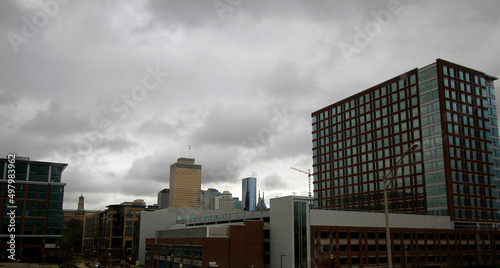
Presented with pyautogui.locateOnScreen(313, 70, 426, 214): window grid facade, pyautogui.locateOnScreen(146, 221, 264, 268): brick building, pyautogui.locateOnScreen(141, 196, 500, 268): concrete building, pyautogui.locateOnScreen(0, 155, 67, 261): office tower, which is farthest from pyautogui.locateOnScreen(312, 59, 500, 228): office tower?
pyautogui.locateOnScreen(0, 155, 67, 261): office tower

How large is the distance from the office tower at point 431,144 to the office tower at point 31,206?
298 ft

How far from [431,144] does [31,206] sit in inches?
4398

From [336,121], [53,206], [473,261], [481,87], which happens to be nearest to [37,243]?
[53,206]

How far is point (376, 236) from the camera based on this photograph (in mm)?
85750

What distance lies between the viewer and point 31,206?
381 feet

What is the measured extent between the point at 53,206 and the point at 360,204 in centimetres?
9282

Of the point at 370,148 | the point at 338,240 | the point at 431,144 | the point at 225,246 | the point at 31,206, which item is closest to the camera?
the point at 225,246

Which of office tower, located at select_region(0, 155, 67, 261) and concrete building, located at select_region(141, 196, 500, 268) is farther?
office tower, located at select_region(0, 155, 67, 261)

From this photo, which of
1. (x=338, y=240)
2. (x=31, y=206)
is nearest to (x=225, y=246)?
(x=338, y=240)

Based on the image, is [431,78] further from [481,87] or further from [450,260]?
[450,260]

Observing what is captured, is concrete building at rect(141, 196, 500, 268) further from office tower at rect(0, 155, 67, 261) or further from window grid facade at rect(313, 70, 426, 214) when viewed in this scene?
office tower at rect(0, 155, 67, 261)

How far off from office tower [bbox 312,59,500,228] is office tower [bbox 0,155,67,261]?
9082cm

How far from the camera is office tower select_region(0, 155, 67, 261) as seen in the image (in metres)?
112

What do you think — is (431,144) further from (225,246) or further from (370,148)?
(225,246)
